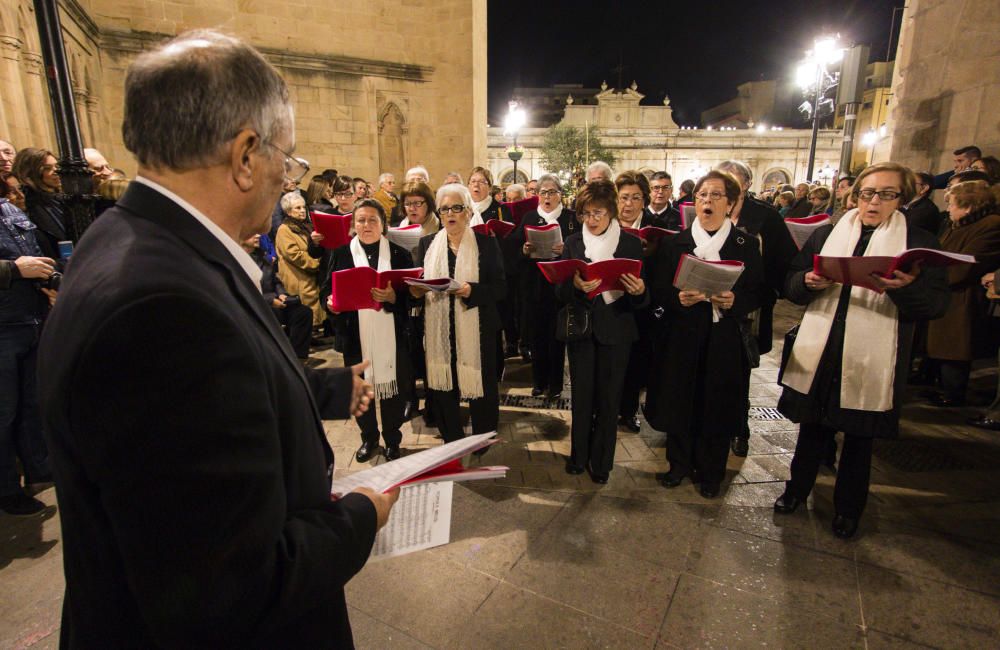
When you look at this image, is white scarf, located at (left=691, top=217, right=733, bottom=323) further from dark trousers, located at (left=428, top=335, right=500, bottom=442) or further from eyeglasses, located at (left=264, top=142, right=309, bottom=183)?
eyeglasses, located at (left=264, top=142, right=309, bottom=183)

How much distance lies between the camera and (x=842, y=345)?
112 inches

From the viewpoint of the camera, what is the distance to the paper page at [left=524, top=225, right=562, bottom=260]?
4645 mm

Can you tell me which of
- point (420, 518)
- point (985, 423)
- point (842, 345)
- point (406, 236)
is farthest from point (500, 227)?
point (985, 423)

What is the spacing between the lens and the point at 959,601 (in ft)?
7.97

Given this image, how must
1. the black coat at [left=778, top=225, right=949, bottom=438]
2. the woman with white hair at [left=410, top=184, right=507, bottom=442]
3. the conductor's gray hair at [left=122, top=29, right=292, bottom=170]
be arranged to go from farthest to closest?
the woman with white hair at [left=410, top=184, right=507, bottom=442]
the black coat at [left=778, top=225, right=949, bottom=438]
the conductor's gray hair at [left=122, top=29, right=292, bottom=170]

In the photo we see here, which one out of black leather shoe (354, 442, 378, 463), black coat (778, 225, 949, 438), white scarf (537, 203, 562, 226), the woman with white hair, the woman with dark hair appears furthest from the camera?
white scarf (537, 203, 562, 226)

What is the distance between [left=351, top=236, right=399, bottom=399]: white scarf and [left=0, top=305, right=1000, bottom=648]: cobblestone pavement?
3.53 ft

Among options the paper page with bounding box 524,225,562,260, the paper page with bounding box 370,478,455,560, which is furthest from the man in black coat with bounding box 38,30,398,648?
the paper page with bounding box 524,225,562,260

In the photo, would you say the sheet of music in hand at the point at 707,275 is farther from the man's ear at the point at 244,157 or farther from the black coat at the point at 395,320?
the man's ear at the point at 244,157

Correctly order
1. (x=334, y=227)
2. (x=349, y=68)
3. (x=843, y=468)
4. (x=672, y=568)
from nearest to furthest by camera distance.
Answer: (x=672, y=568) < (x=843, y=468) < (x=334, y=227) < (x=349, y=68)

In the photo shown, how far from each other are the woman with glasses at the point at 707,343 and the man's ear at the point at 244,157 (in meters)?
2.62

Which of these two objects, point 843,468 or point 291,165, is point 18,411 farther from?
point 843,468

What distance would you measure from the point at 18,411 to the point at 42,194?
1.52 meters

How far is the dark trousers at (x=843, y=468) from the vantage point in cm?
285
